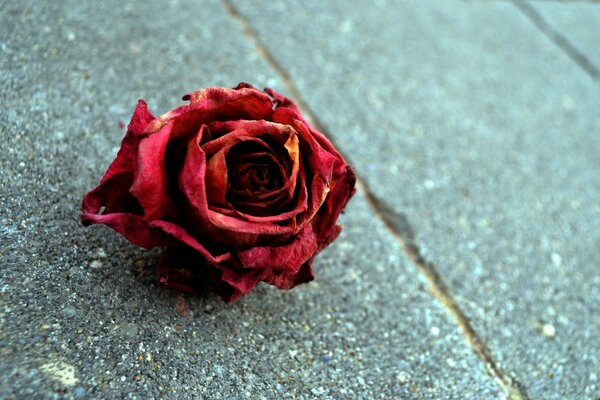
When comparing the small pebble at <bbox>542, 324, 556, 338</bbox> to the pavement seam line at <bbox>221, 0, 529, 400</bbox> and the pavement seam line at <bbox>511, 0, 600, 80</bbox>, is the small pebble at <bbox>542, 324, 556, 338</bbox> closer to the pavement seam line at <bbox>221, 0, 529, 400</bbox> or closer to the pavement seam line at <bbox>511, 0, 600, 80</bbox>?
the pavement seam line at <bbox>221, 0, 529, 400</bbox>

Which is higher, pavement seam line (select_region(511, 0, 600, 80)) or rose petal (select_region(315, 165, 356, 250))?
rose petal (select_region(315, 165, 356, 250))

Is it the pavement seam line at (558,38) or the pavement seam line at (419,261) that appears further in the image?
the pavement seam line at (558,38)

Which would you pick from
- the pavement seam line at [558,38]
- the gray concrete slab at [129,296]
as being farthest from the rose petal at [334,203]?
the pavement seam line at [558,38]

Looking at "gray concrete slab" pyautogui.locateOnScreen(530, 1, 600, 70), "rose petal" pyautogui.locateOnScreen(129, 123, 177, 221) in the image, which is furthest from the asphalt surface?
"rose petal" pyautogui.locateOnScreen(129, 123, 177, 221)

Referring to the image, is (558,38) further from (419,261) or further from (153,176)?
(153,176)

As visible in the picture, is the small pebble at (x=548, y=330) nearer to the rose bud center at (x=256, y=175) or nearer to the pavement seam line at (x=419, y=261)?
the pavement seam line at (x=419, y=261)

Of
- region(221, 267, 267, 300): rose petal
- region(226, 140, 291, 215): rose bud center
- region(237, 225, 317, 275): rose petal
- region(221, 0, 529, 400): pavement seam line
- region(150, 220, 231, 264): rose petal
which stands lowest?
region(221, 0, 529, 400): pavement seam line
